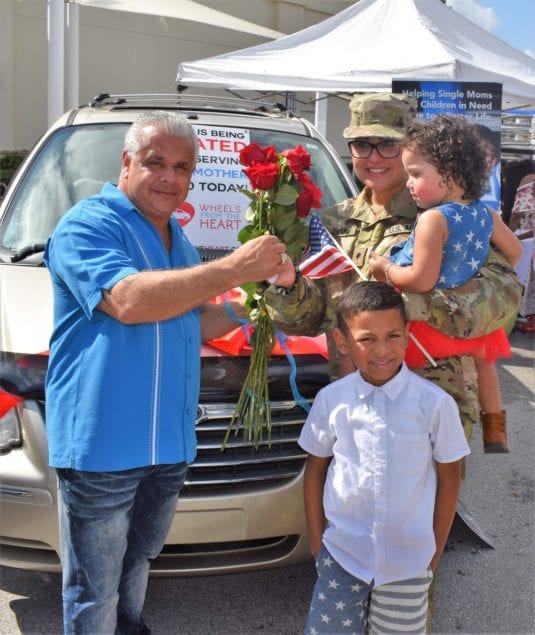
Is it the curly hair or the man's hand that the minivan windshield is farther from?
the man's hand

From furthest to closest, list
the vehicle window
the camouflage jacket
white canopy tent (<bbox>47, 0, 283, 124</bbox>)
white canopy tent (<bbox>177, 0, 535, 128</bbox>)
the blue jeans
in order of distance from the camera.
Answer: white canopy tent (<bbox>47, 0, 283, 124</bbox>), white canopy tent (<bbox>177, 0, 535, 128</bbox>), the vehicle window, the camouflage jacket, the blue jeans

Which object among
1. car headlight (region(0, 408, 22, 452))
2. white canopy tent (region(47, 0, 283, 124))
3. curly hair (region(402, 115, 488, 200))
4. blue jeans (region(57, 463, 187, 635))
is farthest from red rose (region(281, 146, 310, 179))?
white canopy tent (region(47, 0, 283, 124))

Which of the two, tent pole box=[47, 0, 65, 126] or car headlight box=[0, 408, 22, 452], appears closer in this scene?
car headlight box=[0, 408, 22, 452]

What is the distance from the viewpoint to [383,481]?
2197mm

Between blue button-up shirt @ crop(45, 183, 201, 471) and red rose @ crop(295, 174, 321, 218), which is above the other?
red rose @ crop(295, 174, 321, 218)

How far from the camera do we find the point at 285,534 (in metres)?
2.84

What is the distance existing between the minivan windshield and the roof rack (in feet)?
1.68

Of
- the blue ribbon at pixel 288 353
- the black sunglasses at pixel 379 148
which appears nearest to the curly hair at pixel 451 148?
the black sunglasses at pixel 379 148

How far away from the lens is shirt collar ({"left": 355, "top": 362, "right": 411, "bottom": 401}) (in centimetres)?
224

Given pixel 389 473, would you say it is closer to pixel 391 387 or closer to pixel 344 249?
pixel 391 387

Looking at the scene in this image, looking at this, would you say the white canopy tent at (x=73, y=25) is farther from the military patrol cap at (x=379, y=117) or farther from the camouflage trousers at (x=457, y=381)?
the camouflage trousers at (x=457, y=381)

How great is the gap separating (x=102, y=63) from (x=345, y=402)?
541 inches

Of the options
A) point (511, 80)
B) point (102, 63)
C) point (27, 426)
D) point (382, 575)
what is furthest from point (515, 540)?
point (102, 63)

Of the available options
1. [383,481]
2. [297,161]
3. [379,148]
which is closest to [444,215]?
[379,148]
